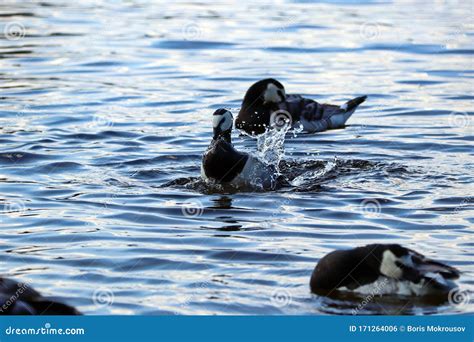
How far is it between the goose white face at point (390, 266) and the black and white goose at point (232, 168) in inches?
170

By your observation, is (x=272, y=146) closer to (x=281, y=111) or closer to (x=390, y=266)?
(x=281, y=111)

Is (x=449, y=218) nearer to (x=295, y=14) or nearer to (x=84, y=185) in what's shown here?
(x=84, y=185)

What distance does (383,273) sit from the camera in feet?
27.3

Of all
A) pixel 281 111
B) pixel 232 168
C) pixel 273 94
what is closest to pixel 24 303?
pixel 232 168

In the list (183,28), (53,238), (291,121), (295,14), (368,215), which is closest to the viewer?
(53,238)

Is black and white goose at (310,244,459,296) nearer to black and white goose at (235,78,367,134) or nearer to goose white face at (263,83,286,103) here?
black and white goose at (235,78,367,134)

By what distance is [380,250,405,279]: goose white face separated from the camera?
8.26m

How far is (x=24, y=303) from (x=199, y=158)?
717 centimetres

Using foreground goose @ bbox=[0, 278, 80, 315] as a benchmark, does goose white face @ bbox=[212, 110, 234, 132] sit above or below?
above

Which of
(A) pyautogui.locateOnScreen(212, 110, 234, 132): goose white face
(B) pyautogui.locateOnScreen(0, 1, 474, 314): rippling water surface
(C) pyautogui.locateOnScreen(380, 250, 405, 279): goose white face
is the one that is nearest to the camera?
(C) pyautogui.locateOnScreen(380, 250, 405, 279): goose white face

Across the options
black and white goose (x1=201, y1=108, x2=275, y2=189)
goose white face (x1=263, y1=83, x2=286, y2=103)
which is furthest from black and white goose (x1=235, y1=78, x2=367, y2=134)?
black and white goose (x1=201, y1=108, x2=275, y2=189)

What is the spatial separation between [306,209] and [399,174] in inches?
79.1

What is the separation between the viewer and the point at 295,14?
29.0 metres

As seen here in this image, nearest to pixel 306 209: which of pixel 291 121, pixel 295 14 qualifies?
pixel 291 121
